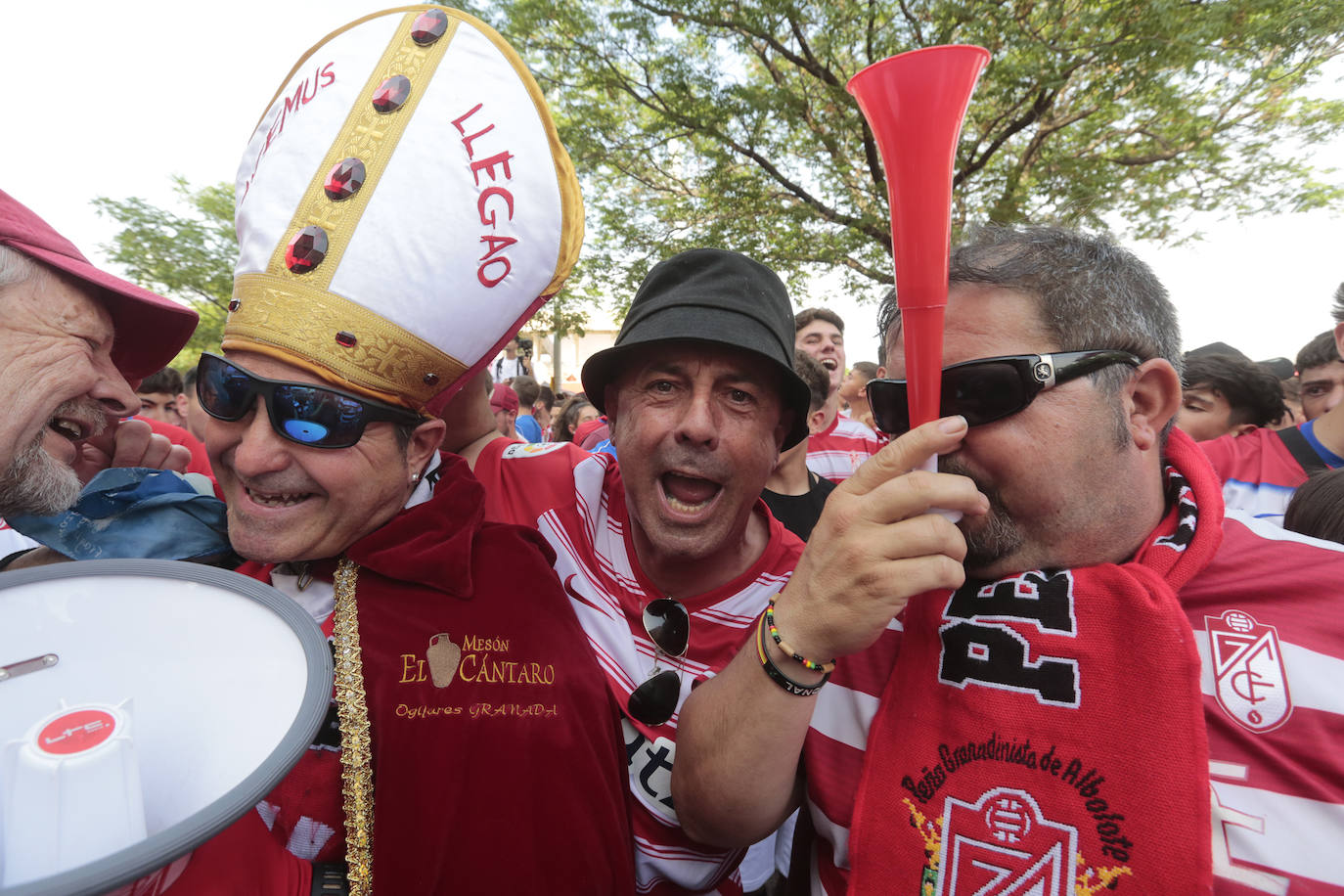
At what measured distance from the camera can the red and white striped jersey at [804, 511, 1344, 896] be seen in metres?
1.09

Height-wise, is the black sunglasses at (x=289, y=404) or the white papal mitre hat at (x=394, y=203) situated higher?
the white papal mitre hat at (x=394, y=203)

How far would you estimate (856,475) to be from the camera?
1.22 meters

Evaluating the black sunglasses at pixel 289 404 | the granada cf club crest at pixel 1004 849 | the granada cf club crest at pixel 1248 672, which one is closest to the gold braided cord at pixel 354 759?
the black sunglasses at pixel 289 404

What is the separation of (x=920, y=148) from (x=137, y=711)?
1423 mm

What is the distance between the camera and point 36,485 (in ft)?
4.76

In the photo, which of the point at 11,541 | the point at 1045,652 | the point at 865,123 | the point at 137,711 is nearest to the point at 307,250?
the point at 137,711

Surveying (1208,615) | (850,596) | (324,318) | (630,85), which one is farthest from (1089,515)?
(630,85)

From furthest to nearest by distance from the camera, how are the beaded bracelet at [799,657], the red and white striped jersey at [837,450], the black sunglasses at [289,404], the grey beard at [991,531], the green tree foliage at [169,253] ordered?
the green tree foliage at [169,253], the red and white striped jersey at [837,450], the black sunglasses at [289,404], the grey beard at [991,531], the beaded bracelet at [799,657]

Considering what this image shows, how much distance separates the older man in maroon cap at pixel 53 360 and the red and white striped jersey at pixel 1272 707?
1.85 m

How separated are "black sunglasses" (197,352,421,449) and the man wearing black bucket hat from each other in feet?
2.31

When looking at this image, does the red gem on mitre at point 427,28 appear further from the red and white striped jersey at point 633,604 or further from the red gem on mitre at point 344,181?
the red and white striped jersey at point 633,604

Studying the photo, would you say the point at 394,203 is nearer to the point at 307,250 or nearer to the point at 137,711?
the point at 307,250

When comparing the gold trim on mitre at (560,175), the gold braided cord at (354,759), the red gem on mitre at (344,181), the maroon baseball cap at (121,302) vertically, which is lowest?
the gold braided cord at (354,759)

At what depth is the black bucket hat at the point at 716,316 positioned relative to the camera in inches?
71.1
